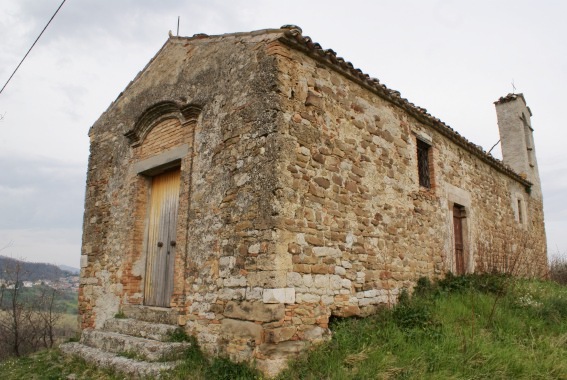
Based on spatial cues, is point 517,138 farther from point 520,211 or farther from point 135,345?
point 135,345

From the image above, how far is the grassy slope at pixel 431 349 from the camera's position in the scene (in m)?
4.48

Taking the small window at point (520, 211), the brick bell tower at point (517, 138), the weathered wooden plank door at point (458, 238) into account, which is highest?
the brick bell tower at point (517, 138)

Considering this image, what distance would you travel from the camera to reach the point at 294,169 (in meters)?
5.11

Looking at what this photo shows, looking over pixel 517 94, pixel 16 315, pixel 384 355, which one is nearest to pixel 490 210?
pixel 517 94

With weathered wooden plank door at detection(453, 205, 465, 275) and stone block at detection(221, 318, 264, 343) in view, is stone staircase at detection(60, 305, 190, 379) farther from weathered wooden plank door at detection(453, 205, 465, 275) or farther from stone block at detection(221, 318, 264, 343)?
weathered wooden plank door at detection(453, 205, 465, 275)

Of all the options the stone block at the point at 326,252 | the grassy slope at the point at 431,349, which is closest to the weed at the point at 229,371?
the grassy slope at the point at 431,349

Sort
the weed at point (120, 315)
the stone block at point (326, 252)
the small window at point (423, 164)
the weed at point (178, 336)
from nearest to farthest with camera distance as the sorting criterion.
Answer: the stone block at point (326, 252)
the weed at point (178, 336)
the weed at point (120, 315)
the small window at point (423, 164)

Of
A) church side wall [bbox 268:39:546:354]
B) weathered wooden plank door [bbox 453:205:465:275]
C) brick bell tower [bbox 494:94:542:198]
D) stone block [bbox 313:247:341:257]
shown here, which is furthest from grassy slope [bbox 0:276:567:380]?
brick bell tower [bbox 494:94:542:198]

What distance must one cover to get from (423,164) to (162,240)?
5164mm

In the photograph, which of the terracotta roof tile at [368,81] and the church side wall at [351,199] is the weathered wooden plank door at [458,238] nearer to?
the church side wall at [351,199]

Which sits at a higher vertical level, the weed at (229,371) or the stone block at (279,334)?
the stone block at (279,334)

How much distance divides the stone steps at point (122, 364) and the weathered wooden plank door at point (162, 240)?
3.62 feet

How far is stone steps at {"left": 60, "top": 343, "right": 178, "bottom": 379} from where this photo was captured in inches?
182

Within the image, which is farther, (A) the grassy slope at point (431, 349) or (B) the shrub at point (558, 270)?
(B) the shrub at point (558, 270)
